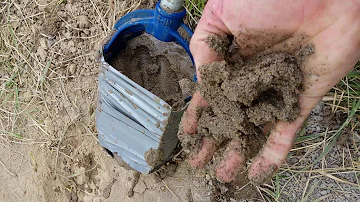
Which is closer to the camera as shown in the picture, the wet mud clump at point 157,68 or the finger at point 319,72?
the finger at point 319,72

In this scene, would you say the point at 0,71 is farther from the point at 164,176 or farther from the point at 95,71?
the point at 164,176

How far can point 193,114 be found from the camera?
1136 millimetres

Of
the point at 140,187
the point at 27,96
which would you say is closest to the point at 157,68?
the point at 140,187

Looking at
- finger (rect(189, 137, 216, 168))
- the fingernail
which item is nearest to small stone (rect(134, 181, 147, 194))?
finger (rect(189, 137, 216, 168))

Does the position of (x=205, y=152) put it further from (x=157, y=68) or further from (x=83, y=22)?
(x=83, y=22)

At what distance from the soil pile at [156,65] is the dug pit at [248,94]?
0.35 metres

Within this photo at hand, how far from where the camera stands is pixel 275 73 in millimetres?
967

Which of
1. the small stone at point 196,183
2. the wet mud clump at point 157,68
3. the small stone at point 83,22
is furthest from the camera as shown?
the small stone at point 83,22

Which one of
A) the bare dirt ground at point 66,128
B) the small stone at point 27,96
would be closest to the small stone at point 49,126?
the bare dirt ground at point 66,128

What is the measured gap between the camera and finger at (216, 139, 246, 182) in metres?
1.10

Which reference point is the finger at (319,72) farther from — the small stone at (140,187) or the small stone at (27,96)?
the small stone at (27,96)

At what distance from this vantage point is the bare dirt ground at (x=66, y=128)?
150cm

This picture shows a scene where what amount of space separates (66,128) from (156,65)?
0.56m

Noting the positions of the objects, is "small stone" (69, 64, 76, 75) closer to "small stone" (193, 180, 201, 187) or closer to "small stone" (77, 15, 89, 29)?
"small stone" (77, 15, 89, 29)
